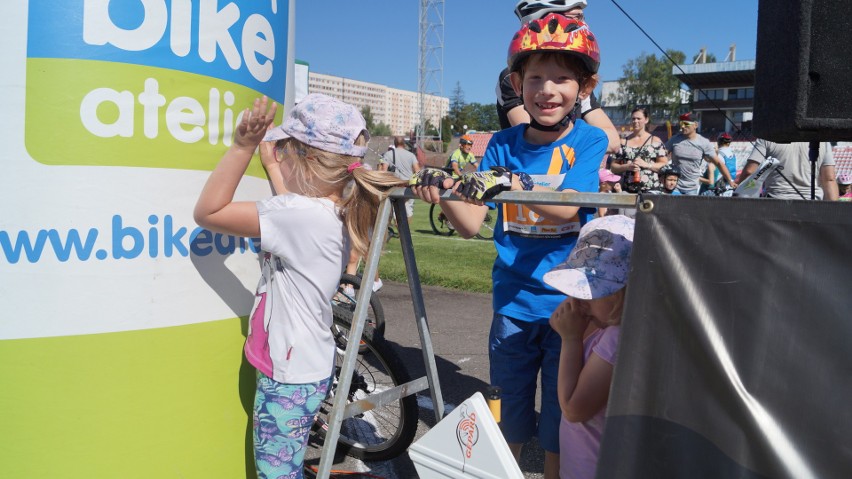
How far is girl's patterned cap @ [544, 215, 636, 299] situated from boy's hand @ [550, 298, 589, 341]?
0.34 ft

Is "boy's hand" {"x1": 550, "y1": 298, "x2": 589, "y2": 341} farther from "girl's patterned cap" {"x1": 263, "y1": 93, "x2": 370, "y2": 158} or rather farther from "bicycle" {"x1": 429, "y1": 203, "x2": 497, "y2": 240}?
"bicycle" {"x1": 429, "y1": 203, "x2": 497, "y2": 240}

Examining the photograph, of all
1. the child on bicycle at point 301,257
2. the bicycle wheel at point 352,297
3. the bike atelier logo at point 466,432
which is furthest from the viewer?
the bicycle wheel at point 352,297

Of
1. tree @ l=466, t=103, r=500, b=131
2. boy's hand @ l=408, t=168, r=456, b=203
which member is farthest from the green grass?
tree @ l=466, t=103, r=500, b=131

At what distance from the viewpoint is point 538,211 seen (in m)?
2.16

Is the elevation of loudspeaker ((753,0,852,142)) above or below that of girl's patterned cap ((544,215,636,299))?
above

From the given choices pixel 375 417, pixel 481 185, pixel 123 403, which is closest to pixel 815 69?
pixel 481 185

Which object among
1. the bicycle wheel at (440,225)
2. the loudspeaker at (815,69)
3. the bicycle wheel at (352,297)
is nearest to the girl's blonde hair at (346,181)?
the loudspeaker at (815,69)

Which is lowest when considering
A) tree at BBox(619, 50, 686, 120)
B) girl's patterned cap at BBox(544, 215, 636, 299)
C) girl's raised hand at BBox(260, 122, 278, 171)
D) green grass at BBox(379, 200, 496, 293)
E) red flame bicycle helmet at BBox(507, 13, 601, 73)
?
green grass at BBox(379, 200, 496, 293)

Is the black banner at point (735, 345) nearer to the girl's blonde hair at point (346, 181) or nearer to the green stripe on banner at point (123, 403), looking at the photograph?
the girl's blonde hair at point (346, 181)

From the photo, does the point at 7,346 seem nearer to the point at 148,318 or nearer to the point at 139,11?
the point at 148,318

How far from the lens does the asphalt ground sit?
3305mm

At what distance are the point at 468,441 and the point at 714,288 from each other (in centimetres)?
81

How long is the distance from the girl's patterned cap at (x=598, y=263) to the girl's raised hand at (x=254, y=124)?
0.97 meters

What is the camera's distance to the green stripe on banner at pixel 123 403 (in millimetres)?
1947
